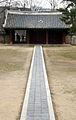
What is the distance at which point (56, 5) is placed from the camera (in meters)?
63.2

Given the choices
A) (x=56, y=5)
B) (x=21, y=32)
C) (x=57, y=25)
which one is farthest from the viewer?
(x=56, y=5)

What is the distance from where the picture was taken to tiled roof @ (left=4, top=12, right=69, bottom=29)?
34.0 meters

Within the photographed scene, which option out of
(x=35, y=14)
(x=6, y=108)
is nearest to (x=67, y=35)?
(x=35, y=14)

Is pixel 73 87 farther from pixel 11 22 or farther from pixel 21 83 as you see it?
pixel 11 22

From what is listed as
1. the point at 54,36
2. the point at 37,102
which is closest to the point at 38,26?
the point at 54,36

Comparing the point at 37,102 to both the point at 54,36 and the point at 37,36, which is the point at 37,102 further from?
the point at 54,36

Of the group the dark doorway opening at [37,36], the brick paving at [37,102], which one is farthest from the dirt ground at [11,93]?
the dark doorway opening at [37,36]

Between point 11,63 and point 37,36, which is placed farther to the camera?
point 37,36

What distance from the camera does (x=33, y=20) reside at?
35.7m

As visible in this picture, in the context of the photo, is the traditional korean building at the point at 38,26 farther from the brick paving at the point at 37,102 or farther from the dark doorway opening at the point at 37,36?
the brick paving at the point at 37,102

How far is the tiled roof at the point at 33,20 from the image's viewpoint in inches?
1339

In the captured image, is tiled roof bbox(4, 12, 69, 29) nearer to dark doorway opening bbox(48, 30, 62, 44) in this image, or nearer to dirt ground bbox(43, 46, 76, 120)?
dark doorway opening bbox(48, 30, 62, 44)

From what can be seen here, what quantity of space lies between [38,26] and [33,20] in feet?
8.09

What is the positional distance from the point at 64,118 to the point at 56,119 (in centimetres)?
25
